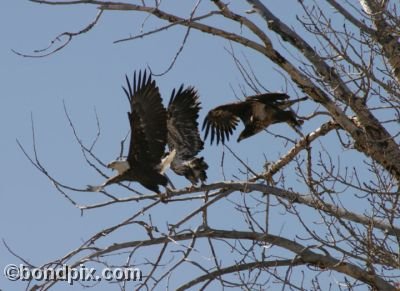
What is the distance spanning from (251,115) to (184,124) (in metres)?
1.08

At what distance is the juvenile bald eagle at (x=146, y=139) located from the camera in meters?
9.20

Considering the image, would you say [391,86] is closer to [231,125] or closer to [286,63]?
[286,63]

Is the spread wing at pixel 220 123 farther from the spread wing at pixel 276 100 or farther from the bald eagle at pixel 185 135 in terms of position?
the spread wing at pixel 276 100

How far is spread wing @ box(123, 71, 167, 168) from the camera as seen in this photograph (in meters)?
9.24

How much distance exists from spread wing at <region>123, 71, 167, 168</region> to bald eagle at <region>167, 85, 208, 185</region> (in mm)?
691

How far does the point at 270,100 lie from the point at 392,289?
2280mm

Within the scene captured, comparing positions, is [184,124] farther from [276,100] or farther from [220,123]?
[276,100]

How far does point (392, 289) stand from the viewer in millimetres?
7523

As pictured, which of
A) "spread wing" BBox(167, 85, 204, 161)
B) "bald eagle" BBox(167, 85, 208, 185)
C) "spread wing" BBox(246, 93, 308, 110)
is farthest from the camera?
"spread wing" BBox(167, 85, 204, 161)

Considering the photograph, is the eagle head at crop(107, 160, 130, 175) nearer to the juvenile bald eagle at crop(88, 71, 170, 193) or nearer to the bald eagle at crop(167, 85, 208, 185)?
the juvenile bald eagle at crop(88, 71, 170, 193)

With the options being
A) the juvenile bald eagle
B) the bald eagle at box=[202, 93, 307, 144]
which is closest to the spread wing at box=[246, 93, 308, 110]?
Result: the bald eagle at box=[202, 93, 307, 144]

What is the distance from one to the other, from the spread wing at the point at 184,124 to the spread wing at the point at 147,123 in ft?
3.44

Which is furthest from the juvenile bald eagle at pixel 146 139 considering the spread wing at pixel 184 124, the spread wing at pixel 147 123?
the spread wing at pixel 184 124

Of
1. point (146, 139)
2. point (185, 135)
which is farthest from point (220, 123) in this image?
point (146, 139)
